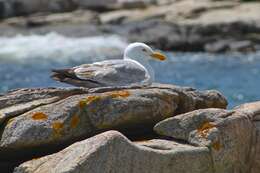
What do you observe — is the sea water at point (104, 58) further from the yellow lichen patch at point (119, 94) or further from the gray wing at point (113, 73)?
the yellow lichen patch at point (119, 94)

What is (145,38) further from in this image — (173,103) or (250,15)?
(173,103)

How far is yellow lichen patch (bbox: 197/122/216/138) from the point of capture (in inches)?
276

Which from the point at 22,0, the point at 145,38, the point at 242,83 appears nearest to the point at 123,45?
the point at 145,38

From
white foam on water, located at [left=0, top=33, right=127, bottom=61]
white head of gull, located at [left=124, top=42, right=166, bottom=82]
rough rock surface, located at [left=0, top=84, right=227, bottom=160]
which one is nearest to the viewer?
rough rock surface, located at [left=0, top=84, right=227, bottom=160]

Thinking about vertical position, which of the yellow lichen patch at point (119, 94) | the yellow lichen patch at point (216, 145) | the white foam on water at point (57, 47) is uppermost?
the yellow lichen patch at point (119, 94)

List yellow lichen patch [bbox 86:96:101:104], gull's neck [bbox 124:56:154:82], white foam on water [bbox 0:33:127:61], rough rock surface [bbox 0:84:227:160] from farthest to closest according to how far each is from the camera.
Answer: white foam on water [bbox 0:33:127:61] → gull's neck [bbox 124:56:154:82] → yellow lichen patch [bbox 86:96:101:104] → rough rock surface [bbox 0:84:227:160]

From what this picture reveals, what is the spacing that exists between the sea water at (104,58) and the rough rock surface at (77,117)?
31.3ft

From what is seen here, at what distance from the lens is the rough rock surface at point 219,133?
6.97 metres

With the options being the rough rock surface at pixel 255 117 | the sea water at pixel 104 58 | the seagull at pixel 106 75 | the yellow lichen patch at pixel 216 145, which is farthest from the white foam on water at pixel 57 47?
the yellow lichen patch at pixel 216 145

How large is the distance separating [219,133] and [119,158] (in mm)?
966

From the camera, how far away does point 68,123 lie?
710 centimetres

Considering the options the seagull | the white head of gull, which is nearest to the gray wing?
the seagull

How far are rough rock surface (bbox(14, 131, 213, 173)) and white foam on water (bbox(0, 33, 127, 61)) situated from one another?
984 inches

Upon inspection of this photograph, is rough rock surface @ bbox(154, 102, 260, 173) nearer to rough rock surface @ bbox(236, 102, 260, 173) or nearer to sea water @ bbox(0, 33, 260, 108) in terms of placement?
rough rock surface @ bbox(236, 102, 260, 173)
